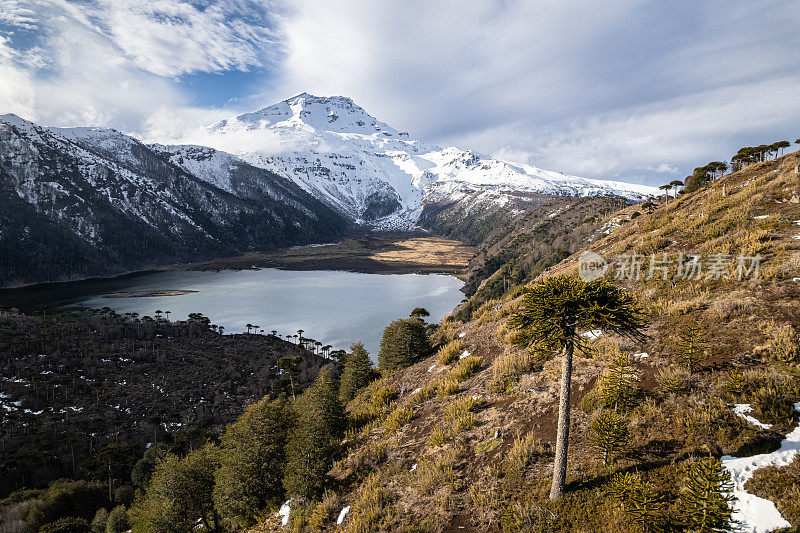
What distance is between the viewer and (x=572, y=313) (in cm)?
793

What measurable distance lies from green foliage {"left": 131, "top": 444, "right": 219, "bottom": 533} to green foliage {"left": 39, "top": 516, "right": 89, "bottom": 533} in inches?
741

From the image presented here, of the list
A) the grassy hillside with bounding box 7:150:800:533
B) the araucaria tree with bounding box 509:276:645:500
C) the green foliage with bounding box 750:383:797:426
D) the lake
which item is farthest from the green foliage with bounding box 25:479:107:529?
the green foliage with bounding box 750:383:797:426

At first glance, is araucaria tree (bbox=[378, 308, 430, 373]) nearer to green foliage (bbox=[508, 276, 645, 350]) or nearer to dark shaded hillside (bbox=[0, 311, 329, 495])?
green foliage (bbox=[508, 276, 645, 350])

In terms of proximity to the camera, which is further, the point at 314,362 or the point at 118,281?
the point at 118,281

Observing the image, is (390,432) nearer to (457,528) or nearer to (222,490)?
(457,528)

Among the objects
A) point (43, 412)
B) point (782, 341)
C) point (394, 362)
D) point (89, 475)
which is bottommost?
point (89, 475)

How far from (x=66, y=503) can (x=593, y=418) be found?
5531cm

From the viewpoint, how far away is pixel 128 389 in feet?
245

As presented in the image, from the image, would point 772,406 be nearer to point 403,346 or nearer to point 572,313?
point 572,313

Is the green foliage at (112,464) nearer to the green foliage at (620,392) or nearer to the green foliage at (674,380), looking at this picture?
the green foliage at (620,392)

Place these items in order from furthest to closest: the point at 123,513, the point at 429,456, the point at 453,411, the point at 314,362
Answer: the point at 314,362, the point at 123,513, the point at 453,411, the point at 429,456

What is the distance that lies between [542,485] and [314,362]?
268ft

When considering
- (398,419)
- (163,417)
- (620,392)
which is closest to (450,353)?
(398,419)

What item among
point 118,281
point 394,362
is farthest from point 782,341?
point 118,281
